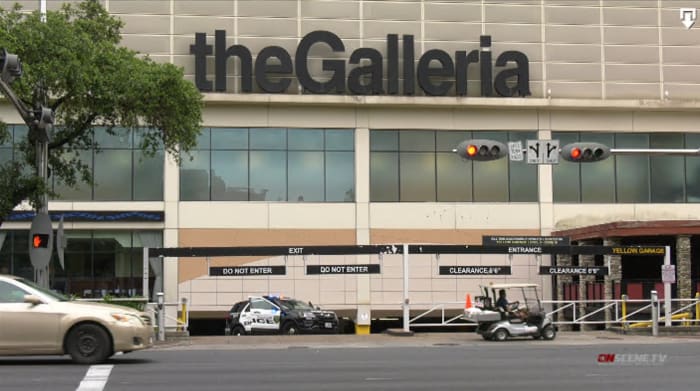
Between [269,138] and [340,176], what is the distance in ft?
10.9

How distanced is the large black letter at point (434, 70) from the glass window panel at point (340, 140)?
3.61 meters

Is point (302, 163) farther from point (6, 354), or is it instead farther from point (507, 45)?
point (6, 354)

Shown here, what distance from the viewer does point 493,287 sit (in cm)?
2811

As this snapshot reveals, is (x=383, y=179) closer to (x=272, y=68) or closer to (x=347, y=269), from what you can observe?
Answer: (x=272, y=68)

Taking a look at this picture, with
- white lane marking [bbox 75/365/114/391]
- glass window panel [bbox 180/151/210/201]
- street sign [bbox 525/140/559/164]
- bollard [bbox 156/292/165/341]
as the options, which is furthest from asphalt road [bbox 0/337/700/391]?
glass window panel [bbox 180/151/210/201]

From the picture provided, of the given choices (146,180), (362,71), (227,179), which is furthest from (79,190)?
(362,71)

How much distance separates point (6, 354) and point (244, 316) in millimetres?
16821

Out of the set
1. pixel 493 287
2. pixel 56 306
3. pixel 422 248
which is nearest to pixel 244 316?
pixel 422 248

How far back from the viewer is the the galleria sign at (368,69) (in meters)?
40.8

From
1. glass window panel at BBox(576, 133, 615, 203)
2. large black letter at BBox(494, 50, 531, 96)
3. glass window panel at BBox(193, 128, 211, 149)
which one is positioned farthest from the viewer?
glass window panel at BBox(576, 133, 615, 203)

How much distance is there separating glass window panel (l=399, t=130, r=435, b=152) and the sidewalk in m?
13.8

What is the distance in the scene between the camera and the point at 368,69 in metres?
41.6

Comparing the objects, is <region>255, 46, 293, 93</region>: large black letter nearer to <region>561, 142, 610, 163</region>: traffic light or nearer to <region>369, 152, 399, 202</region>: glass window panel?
<region>369, 152, 399, 202</region>: glass window panel

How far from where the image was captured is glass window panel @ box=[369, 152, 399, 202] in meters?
41.9
